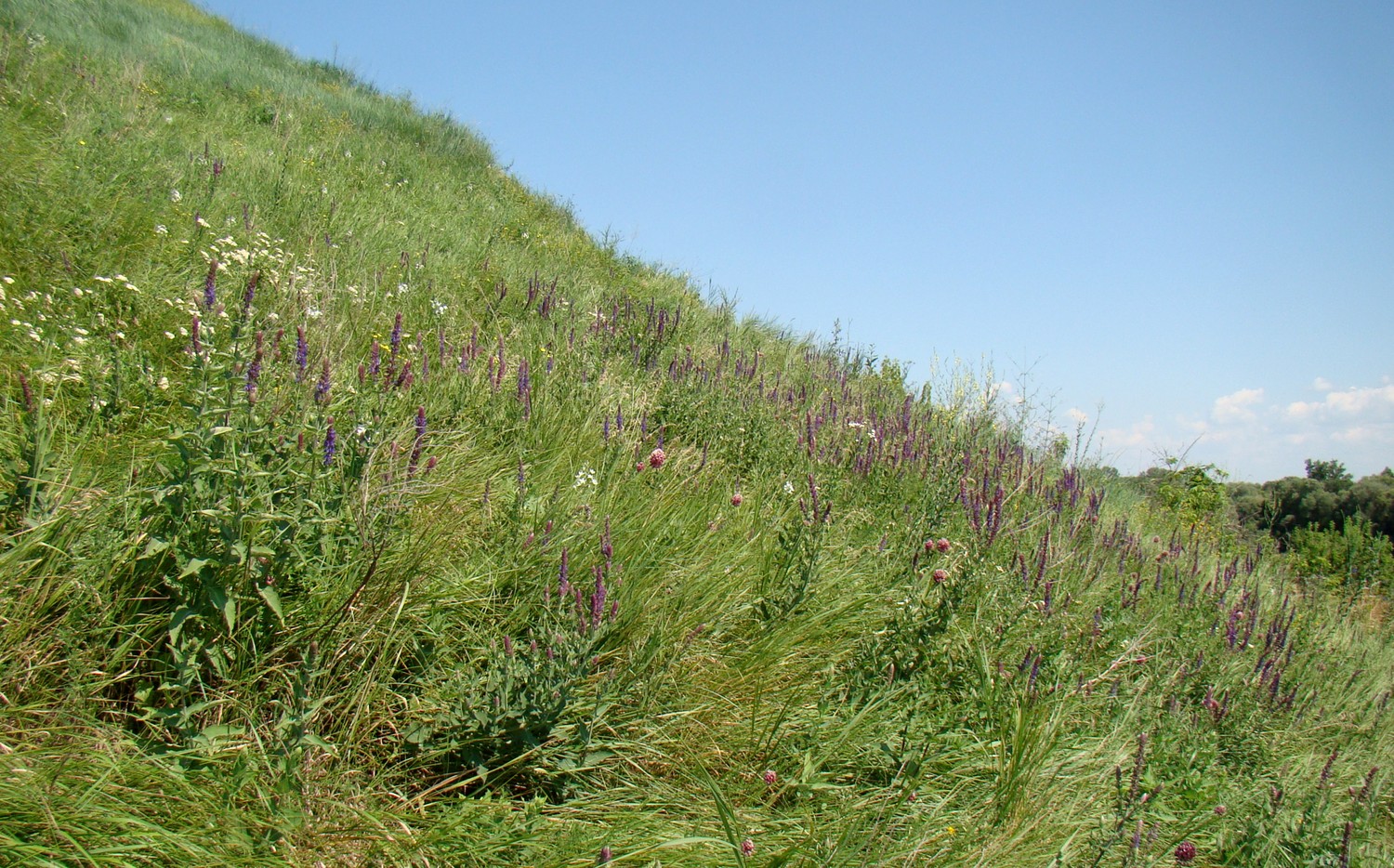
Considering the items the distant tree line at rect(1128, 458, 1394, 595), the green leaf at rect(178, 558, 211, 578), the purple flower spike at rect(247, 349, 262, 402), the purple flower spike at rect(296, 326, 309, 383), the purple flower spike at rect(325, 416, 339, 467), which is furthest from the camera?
the distant tree line at rect(1128, 458, 1394, 595)

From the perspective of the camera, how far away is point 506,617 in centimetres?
229

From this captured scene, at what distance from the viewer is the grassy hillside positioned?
1.75 meters

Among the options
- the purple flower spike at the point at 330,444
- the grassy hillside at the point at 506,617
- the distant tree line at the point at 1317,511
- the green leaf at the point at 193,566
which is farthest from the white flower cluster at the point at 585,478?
the distant tree line at the point at 1317,511

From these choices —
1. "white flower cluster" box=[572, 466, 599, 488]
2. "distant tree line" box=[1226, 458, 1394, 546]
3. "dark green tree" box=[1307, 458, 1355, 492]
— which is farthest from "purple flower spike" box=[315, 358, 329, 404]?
"dark green tree" box=[1307, 458, 1355, 492]

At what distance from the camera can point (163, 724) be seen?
1.77 metres

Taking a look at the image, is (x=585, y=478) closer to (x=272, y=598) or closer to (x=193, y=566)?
(x=272, y=598)

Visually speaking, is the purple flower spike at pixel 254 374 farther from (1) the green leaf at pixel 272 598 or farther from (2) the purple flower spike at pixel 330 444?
(1) the green leaf at pixel 272 598

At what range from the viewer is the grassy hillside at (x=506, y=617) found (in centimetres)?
175

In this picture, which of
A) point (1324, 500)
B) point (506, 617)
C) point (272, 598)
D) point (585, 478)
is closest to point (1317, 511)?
point (1324, 500)

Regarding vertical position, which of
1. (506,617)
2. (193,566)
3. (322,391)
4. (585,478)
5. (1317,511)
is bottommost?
(506,617)

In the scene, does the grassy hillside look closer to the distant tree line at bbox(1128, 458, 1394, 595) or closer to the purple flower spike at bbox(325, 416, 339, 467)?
the purple flower spike at bbox(325, 416, 339, 467)

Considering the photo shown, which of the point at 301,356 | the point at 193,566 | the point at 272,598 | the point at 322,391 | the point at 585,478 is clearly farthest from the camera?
the point at 585,478

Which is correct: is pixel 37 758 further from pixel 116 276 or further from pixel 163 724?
pixel 116 276

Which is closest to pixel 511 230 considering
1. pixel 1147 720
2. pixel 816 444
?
pixel 816 444
